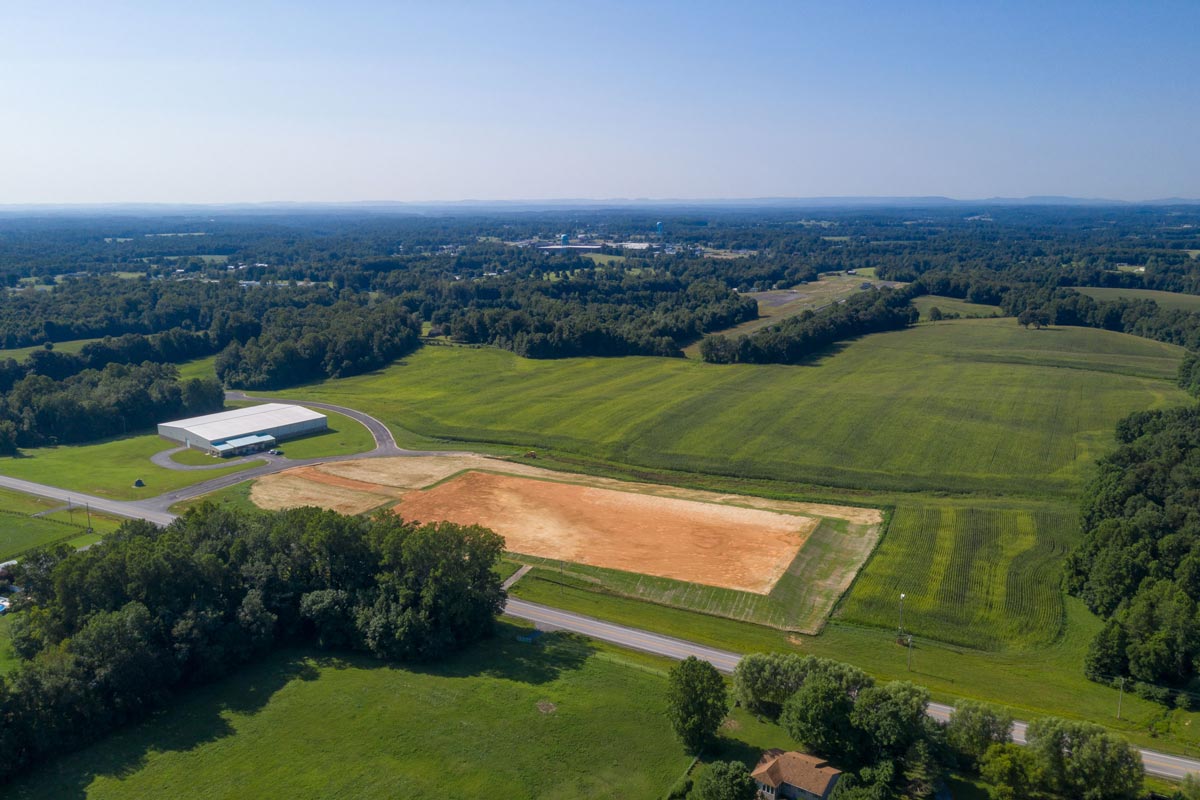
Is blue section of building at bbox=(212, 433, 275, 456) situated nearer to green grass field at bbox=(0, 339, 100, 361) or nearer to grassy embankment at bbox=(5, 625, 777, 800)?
grassy embankment at bbox=(5, 625, 777, 800)

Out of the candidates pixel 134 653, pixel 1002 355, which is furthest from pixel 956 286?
pixel 134 653

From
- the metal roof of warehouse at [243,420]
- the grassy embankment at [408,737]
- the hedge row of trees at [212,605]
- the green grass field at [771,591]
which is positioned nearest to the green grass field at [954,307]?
the green grass field at [771,591]

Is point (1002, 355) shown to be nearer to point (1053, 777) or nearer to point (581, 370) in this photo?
point (581, 370)

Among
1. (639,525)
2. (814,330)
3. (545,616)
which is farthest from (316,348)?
(545,616)

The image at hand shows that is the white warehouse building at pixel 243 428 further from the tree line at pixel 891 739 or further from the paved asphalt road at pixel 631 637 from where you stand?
the tree line at pixel 891 739

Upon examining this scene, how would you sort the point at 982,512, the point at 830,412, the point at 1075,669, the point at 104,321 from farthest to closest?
the point at 104,321
the point at 830,412
the point at 982,512
the point at 1075,669

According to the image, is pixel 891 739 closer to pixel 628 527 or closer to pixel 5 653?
pixel 628 527
